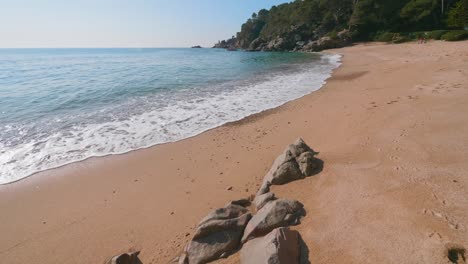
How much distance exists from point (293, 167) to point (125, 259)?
349 centimetres

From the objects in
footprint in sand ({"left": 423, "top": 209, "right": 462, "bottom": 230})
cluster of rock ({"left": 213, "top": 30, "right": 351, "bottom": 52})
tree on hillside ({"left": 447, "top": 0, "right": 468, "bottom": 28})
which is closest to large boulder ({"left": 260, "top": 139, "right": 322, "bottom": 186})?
footprint in sand ({"left": 423, "top": 209, "right": 462, "bottom": 230})

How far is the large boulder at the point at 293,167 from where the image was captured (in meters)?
5.14

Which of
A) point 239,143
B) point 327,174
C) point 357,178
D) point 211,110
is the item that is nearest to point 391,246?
point 357,178

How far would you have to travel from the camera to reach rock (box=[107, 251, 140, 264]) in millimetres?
3752

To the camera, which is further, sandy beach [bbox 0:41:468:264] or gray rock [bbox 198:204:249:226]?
gray rock [bbox 198:204:249:226]

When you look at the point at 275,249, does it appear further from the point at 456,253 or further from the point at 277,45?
the point at 277,45

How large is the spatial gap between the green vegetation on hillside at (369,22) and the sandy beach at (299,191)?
3706 cm

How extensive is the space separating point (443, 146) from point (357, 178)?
2.27 metres

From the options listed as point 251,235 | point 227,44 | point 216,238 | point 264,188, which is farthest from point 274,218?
point 227,44

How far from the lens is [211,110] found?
40.1 ft

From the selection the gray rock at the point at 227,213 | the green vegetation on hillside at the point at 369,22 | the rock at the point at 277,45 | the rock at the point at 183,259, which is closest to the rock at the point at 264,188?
the gray rock at the point at 227,213

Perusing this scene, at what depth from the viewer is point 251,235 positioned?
144 inches

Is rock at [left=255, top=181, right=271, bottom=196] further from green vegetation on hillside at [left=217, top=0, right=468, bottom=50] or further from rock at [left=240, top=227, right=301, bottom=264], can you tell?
green vegetation on hillside at [left=217, top=0, right=468, bottom=50]

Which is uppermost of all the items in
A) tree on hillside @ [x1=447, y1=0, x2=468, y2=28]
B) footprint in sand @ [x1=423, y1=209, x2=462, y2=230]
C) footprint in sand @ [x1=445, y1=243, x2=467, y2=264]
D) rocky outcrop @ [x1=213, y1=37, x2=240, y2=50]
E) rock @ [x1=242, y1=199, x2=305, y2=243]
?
rocky outcrop @ [x1=213, y1=37, x2=240, y2=50]
